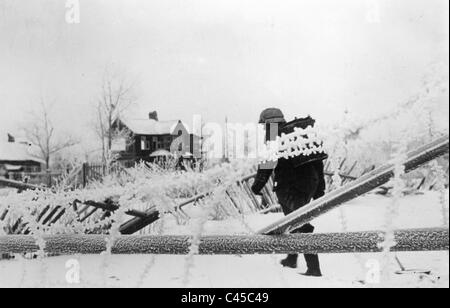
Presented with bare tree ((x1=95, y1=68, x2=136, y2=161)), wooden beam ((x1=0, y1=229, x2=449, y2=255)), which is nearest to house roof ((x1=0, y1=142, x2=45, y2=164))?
bare tree ((x1=95, y1=68, x2=136, y2=161))

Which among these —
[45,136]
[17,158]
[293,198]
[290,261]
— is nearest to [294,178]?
[293,198]

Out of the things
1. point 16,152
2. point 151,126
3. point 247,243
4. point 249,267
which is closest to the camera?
point 247,243

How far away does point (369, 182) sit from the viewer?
71 cm

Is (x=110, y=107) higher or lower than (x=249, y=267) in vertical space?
higher

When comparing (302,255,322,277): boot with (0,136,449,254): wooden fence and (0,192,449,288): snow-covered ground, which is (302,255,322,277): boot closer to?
(0,192,449,288): snow-covered ground

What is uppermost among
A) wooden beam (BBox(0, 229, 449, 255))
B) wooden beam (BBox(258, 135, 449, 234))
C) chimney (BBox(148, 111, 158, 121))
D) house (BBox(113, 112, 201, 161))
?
chimney (BBox(148, 111, 158, 121))

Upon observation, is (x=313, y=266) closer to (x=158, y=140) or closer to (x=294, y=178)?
(x=294, y=178)

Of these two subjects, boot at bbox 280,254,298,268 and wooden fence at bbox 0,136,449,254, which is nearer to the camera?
wooden fence at bbox 0,136,449,254

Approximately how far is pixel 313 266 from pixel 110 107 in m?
0.89

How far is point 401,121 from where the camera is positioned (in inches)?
31.1

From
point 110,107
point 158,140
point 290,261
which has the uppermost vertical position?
point 110,107

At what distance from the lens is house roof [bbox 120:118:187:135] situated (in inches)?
44.7

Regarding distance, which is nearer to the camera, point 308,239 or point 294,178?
point 308,239
